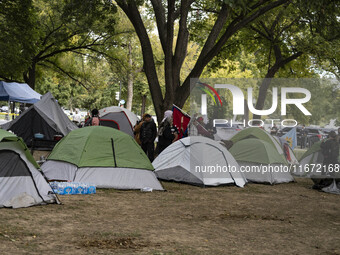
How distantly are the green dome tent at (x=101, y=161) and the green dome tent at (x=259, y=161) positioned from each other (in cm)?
398

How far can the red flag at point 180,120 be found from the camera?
654 inches

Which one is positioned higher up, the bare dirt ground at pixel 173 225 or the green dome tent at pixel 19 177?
the green dome tent at pixel 19 177

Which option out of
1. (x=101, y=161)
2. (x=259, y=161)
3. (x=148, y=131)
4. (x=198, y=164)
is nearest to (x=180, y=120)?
(x=148, y=131)

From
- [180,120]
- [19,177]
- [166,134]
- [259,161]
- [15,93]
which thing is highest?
[15,93]

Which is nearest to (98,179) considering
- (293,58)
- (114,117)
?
(114,117)

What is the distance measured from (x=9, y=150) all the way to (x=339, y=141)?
9.52m

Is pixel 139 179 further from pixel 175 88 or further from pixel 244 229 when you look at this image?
pixel 175 88

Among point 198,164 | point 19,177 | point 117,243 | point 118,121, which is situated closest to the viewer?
point 117,243

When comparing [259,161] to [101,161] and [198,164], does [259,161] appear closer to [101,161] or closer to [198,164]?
[198,164]

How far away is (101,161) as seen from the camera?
11945 millimetres

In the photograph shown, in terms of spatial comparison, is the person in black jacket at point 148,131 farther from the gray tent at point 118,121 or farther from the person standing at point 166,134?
the gray tent at point 118,121

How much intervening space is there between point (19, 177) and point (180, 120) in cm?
790

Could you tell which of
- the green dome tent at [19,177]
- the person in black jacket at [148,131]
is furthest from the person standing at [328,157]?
the green dome tent at [19,177]

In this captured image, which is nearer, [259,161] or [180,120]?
[259,161]
